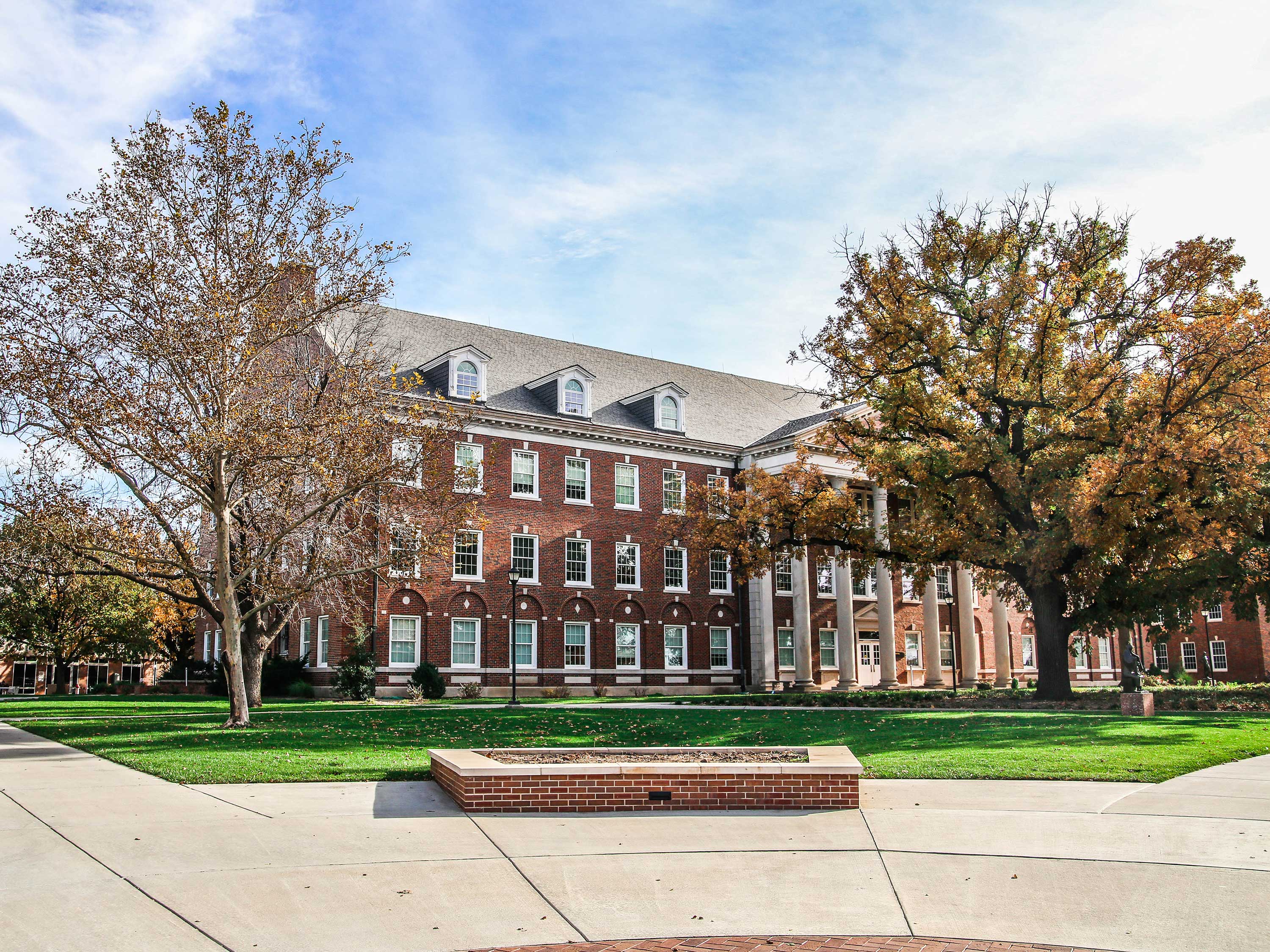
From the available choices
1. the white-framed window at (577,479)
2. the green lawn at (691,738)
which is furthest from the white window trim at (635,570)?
the green lawn at (691,738)

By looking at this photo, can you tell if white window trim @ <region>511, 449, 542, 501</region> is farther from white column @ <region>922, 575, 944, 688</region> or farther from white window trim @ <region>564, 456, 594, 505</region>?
white column @ <region>922, 575, 944, 688</region>

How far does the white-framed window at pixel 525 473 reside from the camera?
128 feet

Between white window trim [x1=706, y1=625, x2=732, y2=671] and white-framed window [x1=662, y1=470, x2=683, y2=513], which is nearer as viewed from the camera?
white-framed window [x1=662, y1=470, x2=683, y2=513]

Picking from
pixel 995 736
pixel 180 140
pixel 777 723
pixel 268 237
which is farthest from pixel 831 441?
pixel 180 140

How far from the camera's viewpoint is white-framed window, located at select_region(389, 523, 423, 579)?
2130cm

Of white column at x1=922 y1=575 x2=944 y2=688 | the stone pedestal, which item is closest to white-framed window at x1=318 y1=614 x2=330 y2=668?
white column at x1=922 y1=575 x2=944 y2=688

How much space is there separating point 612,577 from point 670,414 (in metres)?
7.55

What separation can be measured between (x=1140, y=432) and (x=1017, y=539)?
3.99 m

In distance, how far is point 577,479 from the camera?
134 ft

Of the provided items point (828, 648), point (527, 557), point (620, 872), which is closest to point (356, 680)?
point (527, 557)

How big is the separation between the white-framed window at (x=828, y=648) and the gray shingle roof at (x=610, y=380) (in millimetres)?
9082

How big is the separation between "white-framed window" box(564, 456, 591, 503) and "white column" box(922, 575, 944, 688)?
1442 centimetres

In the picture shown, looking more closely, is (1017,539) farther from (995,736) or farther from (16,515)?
(16,515)

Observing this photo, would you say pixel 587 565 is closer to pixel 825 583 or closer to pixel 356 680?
pixel 356 680
